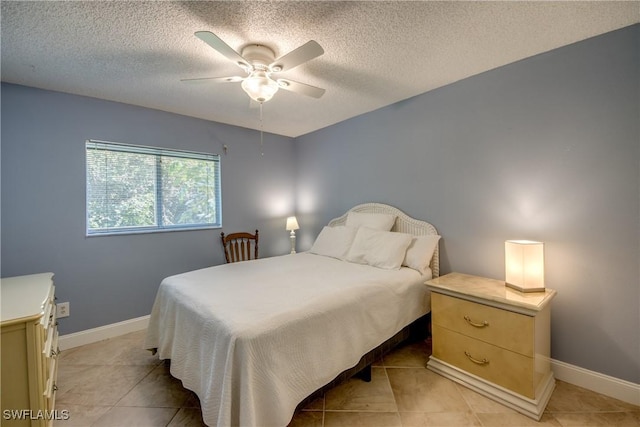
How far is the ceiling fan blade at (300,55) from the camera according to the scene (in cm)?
144

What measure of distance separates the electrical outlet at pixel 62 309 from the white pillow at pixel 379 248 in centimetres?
267

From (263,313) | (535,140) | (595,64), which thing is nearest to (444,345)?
(263,313)

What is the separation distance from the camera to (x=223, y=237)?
3391mm

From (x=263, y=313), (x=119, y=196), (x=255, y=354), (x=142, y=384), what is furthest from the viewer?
(x=119, y=196)

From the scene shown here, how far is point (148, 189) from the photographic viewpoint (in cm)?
294

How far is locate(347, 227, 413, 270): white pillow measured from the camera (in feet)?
8.02

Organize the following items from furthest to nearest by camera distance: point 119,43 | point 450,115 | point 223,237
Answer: point 223,237 < point 450,115 < point 119,43

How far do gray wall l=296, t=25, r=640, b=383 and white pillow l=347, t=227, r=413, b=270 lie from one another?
400 millimetres

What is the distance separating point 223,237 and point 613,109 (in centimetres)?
369

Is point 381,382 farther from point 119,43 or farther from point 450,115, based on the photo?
point 119,43

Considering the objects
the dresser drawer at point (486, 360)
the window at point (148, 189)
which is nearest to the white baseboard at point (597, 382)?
the dresser drawer at point (486, 360)

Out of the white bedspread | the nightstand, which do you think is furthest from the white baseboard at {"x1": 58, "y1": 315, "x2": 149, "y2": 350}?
the nightstand

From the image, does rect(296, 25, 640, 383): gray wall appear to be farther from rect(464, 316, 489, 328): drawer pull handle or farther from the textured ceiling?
rect(464, 316, 489, 328): drawer pull handle

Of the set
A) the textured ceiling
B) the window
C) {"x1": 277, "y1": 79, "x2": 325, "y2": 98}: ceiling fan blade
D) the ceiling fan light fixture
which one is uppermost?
the textured ceiling
